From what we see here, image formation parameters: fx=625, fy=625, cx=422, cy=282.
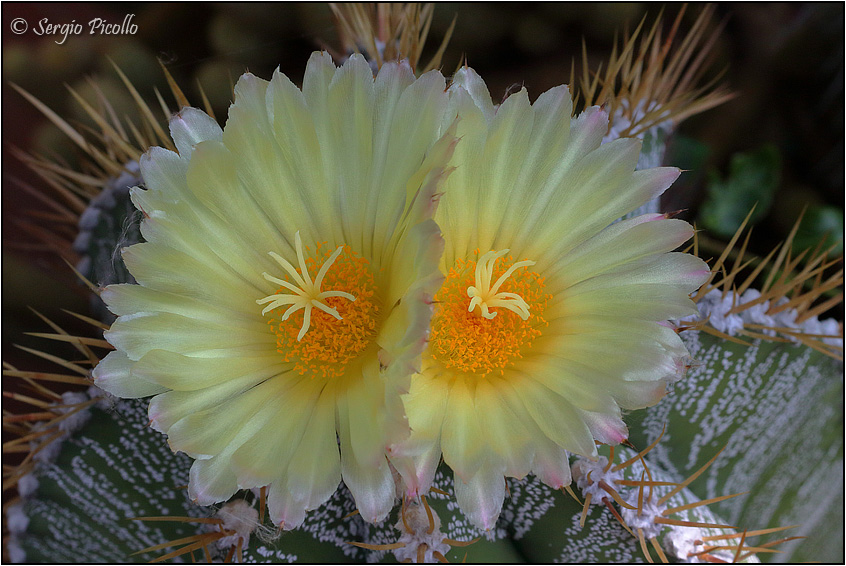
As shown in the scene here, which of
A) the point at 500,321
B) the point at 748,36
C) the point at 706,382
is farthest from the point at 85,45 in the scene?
the point at 748,36

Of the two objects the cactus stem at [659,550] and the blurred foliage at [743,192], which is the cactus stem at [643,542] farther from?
the blurred foliage at [743,192]

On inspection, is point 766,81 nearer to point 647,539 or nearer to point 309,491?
point 647,539

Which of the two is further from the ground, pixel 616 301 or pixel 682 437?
pixel 616 301

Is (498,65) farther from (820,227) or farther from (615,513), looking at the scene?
(615,513)

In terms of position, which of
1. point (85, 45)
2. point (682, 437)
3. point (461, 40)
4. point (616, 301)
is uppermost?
point (85, 45)

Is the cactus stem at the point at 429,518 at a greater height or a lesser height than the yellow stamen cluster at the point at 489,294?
lesser
